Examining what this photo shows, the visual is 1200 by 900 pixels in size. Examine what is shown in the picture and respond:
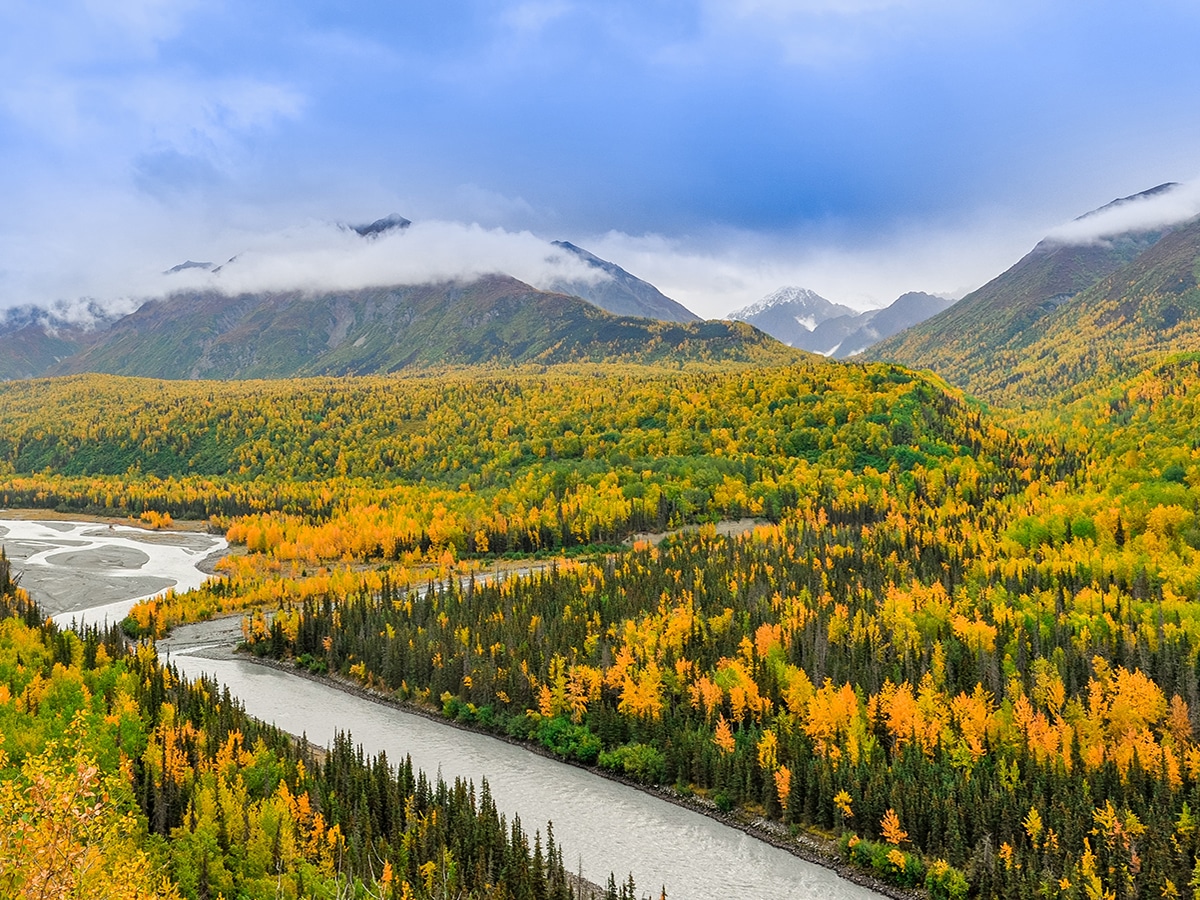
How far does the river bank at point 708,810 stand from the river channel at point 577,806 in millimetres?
761

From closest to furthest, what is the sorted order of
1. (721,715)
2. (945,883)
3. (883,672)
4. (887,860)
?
(945,883)
(887,860)
(721,715)
(883,672)

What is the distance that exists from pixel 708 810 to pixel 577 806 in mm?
12487

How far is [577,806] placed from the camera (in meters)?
84.6

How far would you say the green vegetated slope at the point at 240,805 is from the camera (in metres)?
59.8

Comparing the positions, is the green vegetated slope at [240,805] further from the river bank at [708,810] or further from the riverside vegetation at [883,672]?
the riverside vegetation at [883,672]

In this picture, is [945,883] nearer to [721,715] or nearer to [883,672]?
[721,715]

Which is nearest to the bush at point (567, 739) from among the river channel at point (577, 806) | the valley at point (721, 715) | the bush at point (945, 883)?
the valley at point (721, 715)

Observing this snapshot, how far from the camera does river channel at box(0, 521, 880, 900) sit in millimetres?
70625

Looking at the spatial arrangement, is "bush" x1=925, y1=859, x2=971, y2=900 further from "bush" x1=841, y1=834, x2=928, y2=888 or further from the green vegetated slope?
the green vegetated slope

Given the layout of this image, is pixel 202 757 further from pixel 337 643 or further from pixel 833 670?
pixel 833 670

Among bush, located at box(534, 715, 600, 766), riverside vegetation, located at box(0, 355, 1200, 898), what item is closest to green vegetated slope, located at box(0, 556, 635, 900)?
bush, located at box(534, 715, 600, 766)

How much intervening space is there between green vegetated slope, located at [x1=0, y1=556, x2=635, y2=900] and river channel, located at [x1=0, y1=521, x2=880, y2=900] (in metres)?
5.39

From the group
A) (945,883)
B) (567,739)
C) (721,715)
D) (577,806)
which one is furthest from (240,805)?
(945,883)

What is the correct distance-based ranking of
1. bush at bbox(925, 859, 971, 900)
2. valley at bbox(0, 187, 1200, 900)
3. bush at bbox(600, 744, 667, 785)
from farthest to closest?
bush at bbox(600, 744, 667, 785) < valley at bbox(0, 187, 1200, 900) < bush at bbox(925, 859, 971, 900)
